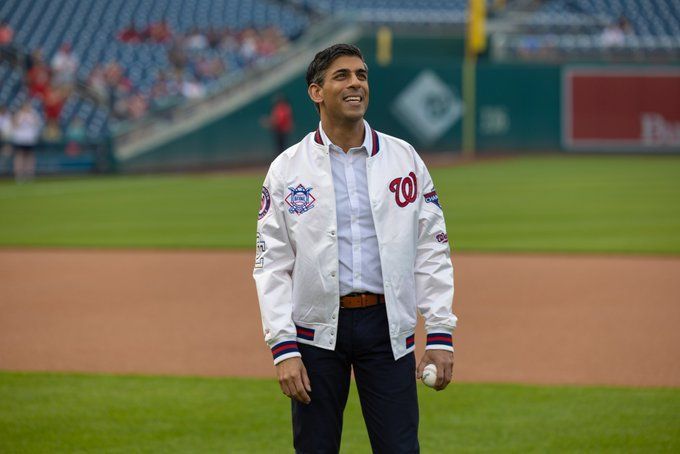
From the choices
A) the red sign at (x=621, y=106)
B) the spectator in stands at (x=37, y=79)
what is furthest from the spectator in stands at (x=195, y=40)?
the red sign at (x=621, y=106)

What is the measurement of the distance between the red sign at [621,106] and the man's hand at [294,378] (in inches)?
1254

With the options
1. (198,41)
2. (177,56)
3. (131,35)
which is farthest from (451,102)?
(131,35)

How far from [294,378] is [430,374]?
0.50m

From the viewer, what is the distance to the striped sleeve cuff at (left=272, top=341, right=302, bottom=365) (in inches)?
145

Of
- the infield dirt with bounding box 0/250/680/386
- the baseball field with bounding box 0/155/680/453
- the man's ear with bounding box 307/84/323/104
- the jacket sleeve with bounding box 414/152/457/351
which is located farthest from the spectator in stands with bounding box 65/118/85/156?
the jacket sleeve with bounding box 414/152/457/351

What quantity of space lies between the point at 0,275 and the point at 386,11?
27.9 m

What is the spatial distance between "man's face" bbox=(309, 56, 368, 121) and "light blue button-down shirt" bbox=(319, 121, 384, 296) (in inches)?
4.7

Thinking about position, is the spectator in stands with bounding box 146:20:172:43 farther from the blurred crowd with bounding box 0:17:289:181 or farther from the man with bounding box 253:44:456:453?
the man with bounding box 253:44:456:453

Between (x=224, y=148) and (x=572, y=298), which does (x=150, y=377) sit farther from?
(x=224, y=148)

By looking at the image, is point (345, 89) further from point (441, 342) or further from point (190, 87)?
point (190, 87)

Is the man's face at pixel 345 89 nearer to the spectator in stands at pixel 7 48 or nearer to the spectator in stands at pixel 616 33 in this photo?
the spectator in stands at pixel 7 48

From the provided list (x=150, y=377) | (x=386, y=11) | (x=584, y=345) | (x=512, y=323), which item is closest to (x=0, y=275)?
(x=150, y=377)

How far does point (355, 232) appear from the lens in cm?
377

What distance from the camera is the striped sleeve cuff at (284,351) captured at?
3.68 meters
